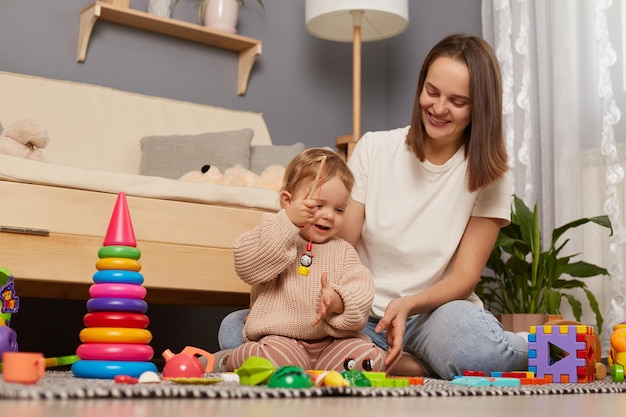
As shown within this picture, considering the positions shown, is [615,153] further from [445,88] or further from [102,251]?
[102,251]

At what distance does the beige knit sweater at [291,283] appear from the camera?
1.42 metres

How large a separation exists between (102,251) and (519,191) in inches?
65.8

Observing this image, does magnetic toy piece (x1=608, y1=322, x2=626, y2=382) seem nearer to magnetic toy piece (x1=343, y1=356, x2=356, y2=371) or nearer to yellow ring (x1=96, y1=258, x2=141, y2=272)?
magnetic toy piece (x1=343, y1=356, x2=356, y2=371)

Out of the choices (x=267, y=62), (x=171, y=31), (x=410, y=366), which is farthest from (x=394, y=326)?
(x=267, y=62)

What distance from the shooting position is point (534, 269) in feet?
7.61

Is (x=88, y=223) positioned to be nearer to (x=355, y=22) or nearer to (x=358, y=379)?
(x=358, y=379)

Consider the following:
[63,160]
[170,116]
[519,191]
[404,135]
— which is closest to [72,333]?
[63,160]

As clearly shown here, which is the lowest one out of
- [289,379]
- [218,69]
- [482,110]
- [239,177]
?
[289,379]

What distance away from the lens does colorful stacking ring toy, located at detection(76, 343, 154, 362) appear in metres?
1.17

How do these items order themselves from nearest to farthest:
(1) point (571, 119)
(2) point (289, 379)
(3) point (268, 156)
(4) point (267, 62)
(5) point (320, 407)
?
(5) point (320, 407) → (2) point (289, 379) → (1) point (571, 119) → (3) point (268, 156) → (4) point (267, 62)

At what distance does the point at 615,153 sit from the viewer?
7.45 ft

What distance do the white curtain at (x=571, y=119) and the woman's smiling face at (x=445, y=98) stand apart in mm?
854

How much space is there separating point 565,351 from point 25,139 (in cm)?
130

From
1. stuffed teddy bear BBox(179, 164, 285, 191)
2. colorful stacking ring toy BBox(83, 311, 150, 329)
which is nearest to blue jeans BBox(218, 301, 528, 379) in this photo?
colorful stacking ring toy BBox(83, 311, 150, 329)
